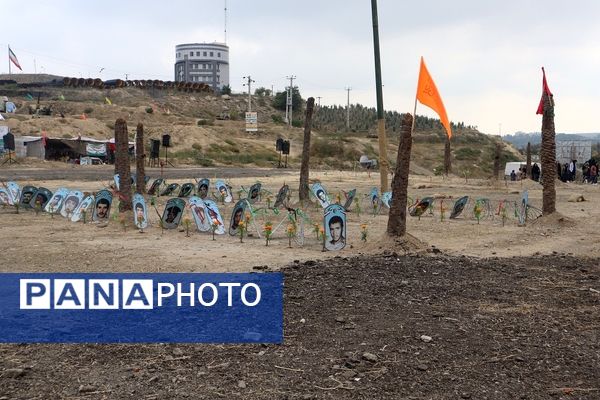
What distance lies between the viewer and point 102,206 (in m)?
15.4

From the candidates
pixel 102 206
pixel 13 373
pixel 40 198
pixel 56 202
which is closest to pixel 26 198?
pixel 40 198

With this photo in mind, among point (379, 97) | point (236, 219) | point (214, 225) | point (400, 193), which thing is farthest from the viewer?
point (379, 97)

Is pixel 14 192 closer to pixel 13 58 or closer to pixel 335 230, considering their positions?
pixel 335 230

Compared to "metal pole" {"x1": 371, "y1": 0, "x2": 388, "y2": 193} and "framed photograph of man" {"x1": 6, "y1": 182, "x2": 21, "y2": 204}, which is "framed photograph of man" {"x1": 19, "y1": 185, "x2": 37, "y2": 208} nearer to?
"framed photograph of man" {"x1": 6, "y1": 182, "x2": 21, "y2": 204}

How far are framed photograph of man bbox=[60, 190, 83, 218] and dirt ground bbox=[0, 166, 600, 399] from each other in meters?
3.63

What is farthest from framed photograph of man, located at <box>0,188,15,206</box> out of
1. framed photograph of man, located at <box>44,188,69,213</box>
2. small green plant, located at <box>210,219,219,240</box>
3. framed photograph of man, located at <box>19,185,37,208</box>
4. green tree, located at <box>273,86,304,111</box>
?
green tree, located at <box>273,86,304,111</box>

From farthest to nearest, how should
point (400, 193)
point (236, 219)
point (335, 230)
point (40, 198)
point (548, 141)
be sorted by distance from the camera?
point (40, 198)
point (548, 141)
point (236, 219)
point (335, 230)
point (400, 193)

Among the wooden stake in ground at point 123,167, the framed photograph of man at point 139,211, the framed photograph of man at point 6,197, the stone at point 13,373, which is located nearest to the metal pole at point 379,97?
the wooden stake in ground at point 123,167

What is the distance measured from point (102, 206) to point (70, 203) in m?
1.22

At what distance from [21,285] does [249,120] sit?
6126 cm

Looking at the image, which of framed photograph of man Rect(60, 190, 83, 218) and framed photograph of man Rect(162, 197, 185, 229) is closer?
framed photograph of man Rect(162, 197, 185, 229)

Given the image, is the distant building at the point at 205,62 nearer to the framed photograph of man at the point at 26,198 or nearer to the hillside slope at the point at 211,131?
the hillside slope at the point at 211,131

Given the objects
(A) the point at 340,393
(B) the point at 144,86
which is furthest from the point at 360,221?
(B) the point at 144,86

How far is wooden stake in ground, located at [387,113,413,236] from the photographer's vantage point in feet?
36.1
